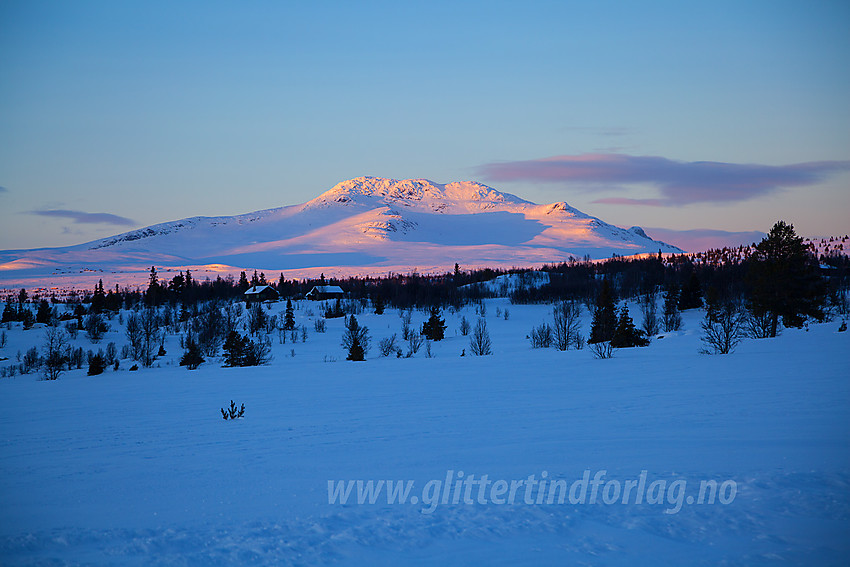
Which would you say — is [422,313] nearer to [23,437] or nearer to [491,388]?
[491,388]

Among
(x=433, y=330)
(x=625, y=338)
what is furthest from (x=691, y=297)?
(x=625, y=338)

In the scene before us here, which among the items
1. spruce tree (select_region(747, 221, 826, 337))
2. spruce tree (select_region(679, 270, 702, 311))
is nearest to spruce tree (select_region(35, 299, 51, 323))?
spruce tree (select_region(747, 221, 826, 337))

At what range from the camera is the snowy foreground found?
5.30 metres

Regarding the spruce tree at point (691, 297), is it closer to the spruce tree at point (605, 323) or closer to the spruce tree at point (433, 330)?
the spruce tree at point (605, 323)

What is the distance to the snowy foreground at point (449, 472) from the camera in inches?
209

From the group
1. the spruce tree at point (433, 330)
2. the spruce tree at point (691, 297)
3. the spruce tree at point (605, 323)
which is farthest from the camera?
the spruce tree at point (691, 297)

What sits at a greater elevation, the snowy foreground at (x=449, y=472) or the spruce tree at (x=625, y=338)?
the snowy foreground at (x=449, y=472)

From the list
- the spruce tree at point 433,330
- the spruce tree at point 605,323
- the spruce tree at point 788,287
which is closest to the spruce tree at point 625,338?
the spruce tree at point 605,323

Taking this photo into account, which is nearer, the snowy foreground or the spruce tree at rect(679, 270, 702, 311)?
the snowy foreground

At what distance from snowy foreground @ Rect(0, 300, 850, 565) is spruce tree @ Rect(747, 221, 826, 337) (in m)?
16.8

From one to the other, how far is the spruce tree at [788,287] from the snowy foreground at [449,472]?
1680cm

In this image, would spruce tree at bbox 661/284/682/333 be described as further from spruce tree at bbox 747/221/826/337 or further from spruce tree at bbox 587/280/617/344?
spruce tree at bbox 747/221/826/337

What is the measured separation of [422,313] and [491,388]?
64530 millimetres

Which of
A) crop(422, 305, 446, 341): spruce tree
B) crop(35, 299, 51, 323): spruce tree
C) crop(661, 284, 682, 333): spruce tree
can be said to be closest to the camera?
crop(661, 284, 682, 333): spruce tree
